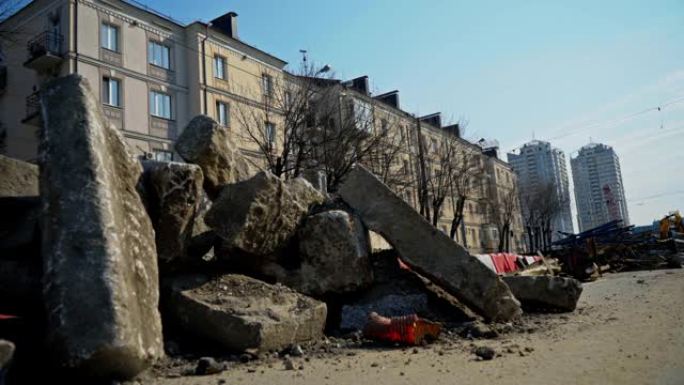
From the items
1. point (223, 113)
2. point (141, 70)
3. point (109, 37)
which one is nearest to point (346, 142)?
point (223, 113)

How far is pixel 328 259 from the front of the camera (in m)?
6.45

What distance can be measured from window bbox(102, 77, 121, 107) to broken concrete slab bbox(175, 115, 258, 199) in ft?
45.9

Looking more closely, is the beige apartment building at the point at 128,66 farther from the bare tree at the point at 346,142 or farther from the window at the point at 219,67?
the bare tree at the point at 346,142

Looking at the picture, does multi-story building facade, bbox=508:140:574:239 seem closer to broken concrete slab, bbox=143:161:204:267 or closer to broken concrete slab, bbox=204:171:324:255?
broken concrete slab, bbox=204:171:324:255

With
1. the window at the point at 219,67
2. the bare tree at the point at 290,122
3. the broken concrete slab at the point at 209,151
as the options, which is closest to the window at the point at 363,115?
the bare tree at the point at 290,122

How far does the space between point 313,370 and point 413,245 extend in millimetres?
2914

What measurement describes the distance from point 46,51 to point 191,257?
15.9m

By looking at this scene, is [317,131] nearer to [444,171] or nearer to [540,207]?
[444,171]

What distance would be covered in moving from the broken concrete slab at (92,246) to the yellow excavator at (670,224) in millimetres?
28150

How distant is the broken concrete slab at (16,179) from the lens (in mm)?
5578

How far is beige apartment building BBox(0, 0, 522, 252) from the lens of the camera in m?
18.5

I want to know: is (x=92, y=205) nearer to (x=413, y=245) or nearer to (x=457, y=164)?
(x=413, y=245)

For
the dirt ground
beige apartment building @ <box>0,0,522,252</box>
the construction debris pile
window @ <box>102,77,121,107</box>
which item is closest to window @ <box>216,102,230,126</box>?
beige apartment building @ <box>0,0,522,252</box>

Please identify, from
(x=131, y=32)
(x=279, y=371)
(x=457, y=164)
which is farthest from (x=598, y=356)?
(x=457, y=164)
